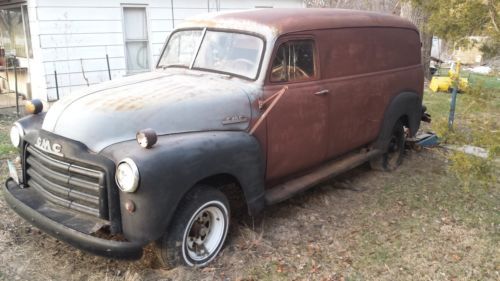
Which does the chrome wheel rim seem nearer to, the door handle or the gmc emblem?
the gmc emblem

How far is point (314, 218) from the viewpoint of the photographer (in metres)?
4.71

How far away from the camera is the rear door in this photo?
13.7ft

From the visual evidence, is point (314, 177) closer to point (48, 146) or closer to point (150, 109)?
point (150, 109)

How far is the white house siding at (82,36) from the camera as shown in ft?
28.8

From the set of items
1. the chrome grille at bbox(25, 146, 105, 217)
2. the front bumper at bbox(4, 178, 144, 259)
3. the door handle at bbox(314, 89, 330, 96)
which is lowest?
the front bumper at bbox(4, 178, 144, 259)

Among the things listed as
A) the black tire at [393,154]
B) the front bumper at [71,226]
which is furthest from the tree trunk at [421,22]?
the front bumper at [71,226]

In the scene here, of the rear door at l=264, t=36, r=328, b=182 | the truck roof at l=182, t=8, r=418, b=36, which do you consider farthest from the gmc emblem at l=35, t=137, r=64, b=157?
the truck roof at l=182, t=8, r=418, b=36

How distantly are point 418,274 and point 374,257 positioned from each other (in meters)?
0.39

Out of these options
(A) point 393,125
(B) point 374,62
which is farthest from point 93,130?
(A) point 393,125

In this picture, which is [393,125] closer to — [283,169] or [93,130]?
[283,169]

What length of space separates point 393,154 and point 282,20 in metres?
3.02

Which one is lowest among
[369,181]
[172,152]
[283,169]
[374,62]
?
[369,181]

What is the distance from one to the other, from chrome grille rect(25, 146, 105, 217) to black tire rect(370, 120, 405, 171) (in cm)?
416

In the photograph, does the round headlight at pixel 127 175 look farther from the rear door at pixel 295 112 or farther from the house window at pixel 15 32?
the house window at pixel 15 32
